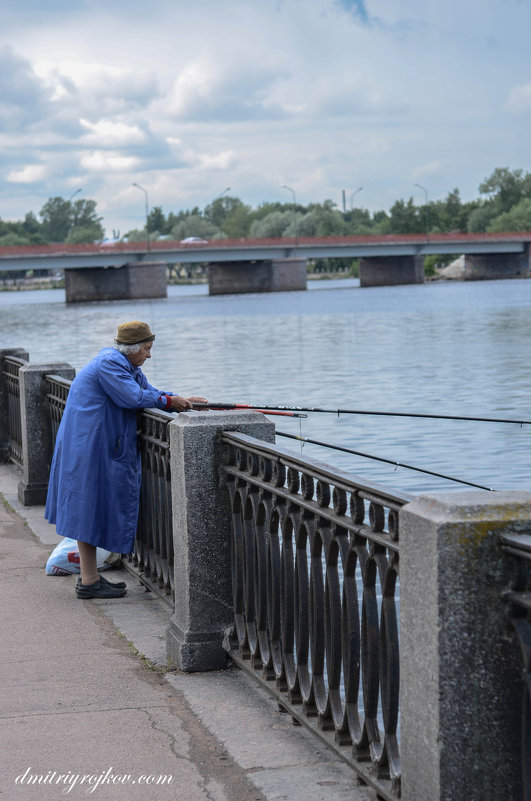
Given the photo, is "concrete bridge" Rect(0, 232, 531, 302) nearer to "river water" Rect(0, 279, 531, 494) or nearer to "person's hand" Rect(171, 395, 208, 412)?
"river water" Rect(0, 279, 531, 494)

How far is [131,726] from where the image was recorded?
4316 mm

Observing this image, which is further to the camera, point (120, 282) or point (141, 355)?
point (120, 282)

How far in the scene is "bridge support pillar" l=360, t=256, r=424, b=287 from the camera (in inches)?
4577

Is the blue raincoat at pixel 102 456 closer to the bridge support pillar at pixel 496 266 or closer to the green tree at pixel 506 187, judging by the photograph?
the bridge support pillar at pixel 496 266

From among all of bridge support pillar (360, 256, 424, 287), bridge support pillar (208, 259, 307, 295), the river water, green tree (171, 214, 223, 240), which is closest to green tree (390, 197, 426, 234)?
green tree (171, 214, 223, 240)

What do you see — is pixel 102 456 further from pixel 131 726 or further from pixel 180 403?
pixel 131 726

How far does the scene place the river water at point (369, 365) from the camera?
1948 cm

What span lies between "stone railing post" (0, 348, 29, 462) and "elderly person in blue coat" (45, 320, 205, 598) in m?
4.99

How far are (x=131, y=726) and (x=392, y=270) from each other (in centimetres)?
11431

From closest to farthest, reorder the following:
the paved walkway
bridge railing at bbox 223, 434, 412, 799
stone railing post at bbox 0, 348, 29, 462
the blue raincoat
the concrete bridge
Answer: bridge railing at bbox 223, 434, 412, 799 < the paved walkway < the blue raincoat < stone railing post at bbox 0, 348, 29, 462 < the concrete bridge

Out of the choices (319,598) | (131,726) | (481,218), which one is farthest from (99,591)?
(481,218)

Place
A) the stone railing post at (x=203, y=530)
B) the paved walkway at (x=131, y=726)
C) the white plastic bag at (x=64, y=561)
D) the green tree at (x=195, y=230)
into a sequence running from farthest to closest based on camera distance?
the green tree at (x=195, y=230), the white plastic bag at (x=64, y=561), the stone railing post at (x=203, y=530), the paved walkway at (x=131, y=726)

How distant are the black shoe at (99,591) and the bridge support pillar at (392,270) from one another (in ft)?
364

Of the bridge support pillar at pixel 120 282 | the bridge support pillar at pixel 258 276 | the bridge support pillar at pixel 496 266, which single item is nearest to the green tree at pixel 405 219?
the bridge support pillar at pixel 496 266
